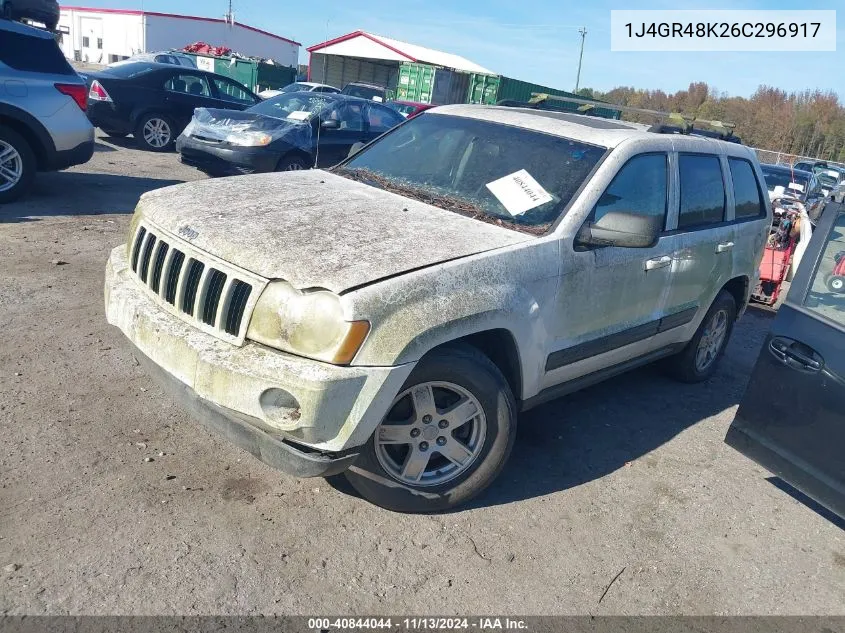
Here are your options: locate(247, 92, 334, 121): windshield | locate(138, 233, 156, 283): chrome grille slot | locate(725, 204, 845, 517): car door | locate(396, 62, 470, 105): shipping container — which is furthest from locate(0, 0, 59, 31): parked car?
locate(396, 62, 470, 105): shipping container

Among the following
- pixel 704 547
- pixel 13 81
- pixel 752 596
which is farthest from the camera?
pixel 13 81

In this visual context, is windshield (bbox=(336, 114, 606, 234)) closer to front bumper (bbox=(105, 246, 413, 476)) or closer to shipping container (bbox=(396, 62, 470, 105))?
front bumper (bbox=(105, 246, 413, 476))

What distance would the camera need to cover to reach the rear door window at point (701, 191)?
4320mm

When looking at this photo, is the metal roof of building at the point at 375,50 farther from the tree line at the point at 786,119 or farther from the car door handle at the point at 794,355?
the car door handle at the point at 794,355

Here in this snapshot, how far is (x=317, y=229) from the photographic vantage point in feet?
10.2

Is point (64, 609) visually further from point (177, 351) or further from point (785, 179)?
point (785, 179)

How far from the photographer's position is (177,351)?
2846 mm

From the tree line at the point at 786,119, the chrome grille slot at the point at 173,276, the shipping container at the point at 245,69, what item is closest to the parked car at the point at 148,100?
the chrome grille slot at the point at 173,276

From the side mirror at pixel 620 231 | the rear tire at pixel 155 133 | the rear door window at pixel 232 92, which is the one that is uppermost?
the side mirror at pixel 620 231

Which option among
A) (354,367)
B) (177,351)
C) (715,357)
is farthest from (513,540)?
(715,357)

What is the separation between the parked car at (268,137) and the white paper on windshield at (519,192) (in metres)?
5.27

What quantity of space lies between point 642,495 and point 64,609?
9.10ft

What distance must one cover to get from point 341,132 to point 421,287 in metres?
8.83

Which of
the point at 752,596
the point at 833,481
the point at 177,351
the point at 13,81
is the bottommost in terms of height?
the point at 752,596
